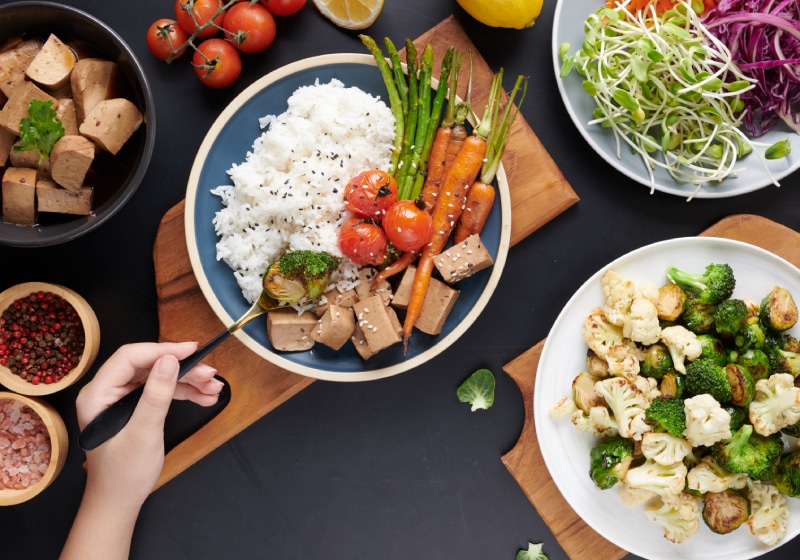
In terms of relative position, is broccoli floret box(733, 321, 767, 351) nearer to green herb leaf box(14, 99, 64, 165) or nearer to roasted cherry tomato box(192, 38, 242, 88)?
roasted cherry tomato box(192, 38, 242, 88)

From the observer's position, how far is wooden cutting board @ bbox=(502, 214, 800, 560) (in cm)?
286

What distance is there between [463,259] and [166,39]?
1.59 meters

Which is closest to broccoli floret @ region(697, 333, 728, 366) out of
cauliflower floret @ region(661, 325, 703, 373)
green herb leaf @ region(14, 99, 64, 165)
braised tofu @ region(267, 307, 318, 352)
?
cauliflower floret @ region(661, 325, 703, 373)

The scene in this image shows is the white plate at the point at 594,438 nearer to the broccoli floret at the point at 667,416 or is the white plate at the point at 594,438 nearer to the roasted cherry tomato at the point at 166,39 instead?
the broccoli floret at the point at 667,416

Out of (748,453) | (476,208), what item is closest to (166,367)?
(476,208)

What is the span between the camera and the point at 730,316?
2.55 meters

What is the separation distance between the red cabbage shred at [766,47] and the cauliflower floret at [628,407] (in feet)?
4.36

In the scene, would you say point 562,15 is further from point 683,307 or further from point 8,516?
point 8,516

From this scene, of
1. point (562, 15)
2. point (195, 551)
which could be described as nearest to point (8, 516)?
point (195, 551)

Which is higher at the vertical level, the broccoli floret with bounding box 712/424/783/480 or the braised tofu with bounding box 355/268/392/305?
the braised tofu with bounding box 355/268/392/305

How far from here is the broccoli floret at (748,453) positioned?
2.50 meters

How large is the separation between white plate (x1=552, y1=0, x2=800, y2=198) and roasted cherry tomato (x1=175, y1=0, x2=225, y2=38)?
1.48m

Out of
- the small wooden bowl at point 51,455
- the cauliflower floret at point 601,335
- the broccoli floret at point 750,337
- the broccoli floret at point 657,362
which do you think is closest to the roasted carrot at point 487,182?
the cauliflower floret at point 601,335

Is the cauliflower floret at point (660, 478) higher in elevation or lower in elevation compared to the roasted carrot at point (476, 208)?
lower
